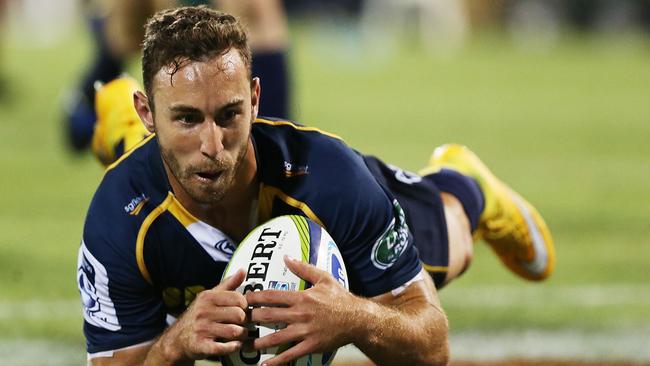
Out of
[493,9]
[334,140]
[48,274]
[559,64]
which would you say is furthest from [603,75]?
[334,140]

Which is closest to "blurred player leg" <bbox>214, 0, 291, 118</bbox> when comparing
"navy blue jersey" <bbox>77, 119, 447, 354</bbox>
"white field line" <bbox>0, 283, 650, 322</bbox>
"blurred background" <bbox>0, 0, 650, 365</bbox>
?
"blurred background" <bbox>0, 0, 650, 365</bbox>

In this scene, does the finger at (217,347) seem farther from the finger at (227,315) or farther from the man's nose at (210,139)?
the man's nose at (210,139)

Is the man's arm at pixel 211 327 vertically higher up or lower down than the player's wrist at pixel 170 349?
higher up

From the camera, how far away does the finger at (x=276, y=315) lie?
3.54m

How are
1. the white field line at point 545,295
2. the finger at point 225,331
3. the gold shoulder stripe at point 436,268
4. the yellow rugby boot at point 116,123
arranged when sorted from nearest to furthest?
the finger at point 225,331 < the gold shoulder stripe at point 436,268 < the yellow rugby boot at point 116,123 < the white field line at point 545,295

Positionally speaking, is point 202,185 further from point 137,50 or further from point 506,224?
point 137,50

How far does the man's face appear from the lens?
3645mm

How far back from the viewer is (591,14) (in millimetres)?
28984

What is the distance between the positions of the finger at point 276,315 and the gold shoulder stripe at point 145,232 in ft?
1.82

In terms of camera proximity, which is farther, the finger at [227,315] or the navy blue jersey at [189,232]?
the navy blue jersey at [189,232]

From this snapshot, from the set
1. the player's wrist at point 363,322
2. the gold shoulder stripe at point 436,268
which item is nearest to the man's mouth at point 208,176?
the player's wrist at point 363,322

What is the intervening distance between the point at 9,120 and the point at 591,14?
57.5 feet

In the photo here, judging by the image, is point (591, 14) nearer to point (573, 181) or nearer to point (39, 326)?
point (573, 181)

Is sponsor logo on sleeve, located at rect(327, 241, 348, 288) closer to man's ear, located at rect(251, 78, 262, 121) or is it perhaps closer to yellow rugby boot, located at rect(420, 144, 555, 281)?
man's ear, located at rect(251, 78, 262, 121)
